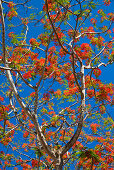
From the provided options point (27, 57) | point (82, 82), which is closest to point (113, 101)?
point (82, 82)

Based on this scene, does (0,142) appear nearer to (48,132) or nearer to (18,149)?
(18,149)

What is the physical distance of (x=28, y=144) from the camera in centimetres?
1038

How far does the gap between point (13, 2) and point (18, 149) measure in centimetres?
661

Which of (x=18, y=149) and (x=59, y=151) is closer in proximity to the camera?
(x=59, y=151)

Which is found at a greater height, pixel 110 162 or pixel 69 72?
pixel 69 72

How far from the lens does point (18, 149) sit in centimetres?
1032

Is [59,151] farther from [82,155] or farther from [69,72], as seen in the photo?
[69,72]

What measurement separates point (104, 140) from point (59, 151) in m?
3.28

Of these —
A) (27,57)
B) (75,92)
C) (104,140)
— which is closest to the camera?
(27,57)

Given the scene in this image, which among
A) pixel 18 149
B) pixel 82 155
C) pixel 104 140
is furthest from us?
pixel 18 149

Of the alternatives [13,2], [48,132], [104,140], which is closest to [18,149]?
[48,132]

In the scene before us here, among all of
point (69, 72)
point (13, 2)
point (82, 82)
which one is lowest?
point (82, 82)

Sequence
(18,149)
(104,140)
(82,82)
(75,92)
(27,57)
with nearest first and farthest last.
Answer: (82,82), (27,57), (75,92), (104,140), (18,149)

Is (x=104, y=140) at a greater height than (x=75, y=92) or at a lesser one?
lesser
